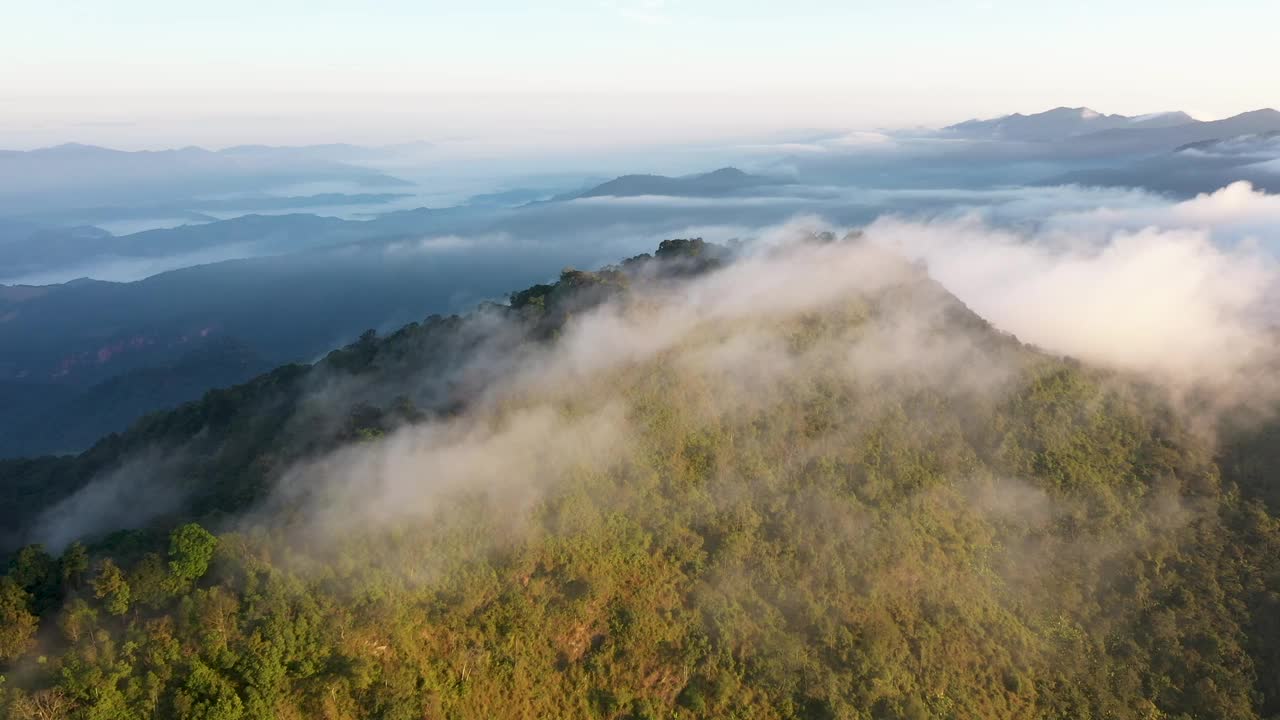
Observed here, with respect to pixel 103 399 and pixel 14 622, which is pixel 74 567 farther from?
pixel 103 399

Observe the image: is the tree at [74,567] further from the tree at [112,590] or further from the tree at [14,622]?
the tree at [112,590]

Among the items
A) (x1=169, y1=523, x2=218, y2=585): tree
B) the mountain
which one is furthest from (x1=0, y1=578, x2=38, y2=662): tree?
the mountain

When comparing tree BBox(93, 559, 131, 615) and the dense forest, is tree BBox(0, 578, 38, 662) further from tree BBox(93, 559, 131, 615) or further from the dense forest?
tree BBox(93, 559, 131, 615)

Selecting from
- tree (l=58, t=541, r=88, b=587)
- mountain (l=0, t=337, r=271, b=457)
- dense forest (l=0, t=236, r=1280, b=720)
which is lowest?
mountain (l=0, t=337, r=271, b=457)

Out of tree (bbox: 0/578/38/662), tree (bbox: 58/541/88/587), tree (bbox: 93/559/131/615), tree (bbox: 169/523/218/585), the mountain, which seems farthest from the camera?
the mountain

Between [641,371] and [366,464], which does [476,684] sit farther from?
[641,371]

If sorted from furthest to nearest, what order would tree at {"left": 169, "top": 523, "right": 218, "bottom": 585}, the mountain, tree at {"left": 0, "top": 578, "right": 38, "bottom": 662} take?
the mountain, tree at {"left": 169, "top": 523, "right": 218, "bottom": 585}, tree at {"left": 0, "top": 578, "right": 38, "bottom": 662}

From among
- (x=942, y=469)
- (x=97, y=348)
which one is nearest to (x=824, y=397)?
(x=942, y=469)
